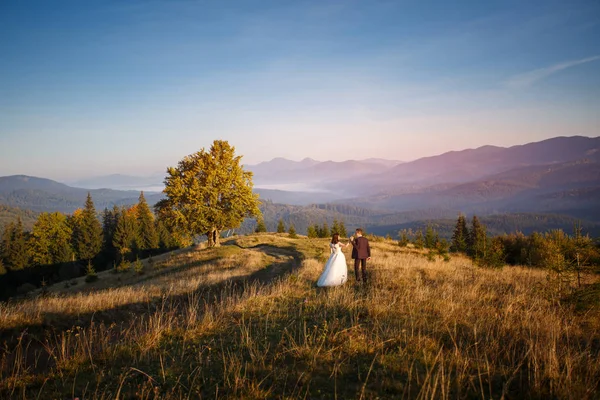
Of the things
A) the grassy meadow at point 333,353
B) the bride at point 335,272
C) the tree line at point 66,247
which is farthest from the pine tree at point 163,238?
the bride at point 335,272

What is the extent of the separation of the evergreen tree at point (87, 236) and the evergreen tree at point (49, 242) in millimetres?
1879

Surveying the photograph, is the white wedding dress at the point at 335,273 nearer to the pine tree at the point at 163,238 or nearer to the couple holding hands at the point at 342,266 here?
the couple holding hands at the point at 342,266

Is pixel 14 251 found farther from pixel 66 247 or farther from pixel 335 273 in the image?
pixel 335 273

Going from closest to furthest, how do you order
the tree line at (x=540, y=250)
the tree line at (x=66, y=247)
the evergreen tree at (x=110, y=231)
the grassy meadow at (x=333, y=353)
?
the grassy meadow at (x=333, y=353)
the tree line at (x=540, y=250)
the tree line at (x=66, y=247)
the evergreen tree at (x=110, y=231)

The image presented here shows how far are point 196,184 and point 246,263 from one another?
1252 cm

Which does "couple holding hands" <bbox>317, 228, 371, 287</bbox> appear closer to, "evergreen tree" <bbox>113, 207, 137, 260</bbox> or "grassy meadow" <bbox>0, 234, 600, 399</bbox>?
"grassy meadow" <bbox>0, 234, 600, 399</bbox>

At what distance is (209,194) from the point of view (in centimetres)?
3375

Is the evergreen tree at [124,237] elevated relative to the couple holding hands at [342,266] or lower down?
lower down

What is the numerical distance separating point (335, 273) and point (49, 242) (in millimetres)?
75074

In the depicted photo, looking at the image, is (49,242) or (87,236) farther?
(87,236)

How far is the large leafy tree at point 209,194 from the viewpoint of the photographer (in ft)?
108

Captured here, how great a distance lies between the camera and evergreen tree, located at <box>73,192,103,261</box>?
66.2 metres

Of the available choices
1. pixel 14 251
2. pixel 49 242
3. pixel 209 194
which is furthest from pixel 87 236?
pixel 209 194

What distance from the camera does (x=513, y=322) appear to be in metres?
7.35
